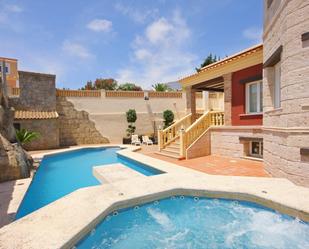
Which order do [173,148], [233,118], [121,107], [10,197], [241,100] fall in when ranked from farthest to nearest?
[121,107], [173,148], [233,118], [241,100], [10,197]

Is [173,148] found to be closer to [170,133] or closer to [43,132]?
[170,133]

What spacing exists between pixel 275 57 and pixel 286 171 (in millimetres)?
3978

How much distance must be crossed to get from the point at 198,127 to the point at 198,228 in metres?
7.54

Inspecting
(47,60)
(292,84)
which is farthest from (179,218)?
(47,60)

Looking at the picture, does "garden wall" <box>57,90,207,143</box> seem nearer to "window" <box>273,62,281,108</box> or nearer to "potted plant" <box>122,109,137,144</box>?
"potted plant" <box>122,109,137,144</box>

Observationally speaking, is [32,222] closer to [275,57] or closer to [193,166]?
[193,166]

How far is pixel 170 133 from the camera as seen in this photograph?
538 inches

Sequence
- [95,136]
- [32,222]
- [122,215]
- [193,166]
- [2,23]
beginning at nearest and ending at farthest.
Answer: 1. [32,222]
2. [122,215]
3. [193,166]
4. [2,23]
5. [95,136]

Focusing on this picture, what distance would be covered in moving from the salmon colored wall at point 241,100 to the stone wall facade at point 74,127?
14511mm

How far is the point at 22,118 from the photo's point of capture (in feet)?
54.7

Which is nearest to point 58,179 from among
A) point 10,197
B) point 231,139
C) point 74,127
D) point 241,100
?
point 10,197

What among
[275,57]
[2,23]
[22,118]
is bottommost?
[22,118]

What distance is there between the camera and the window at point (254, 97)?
9.88 metres

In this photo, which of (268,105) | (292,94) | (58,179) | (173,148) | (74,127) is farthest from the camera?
(74,127)
